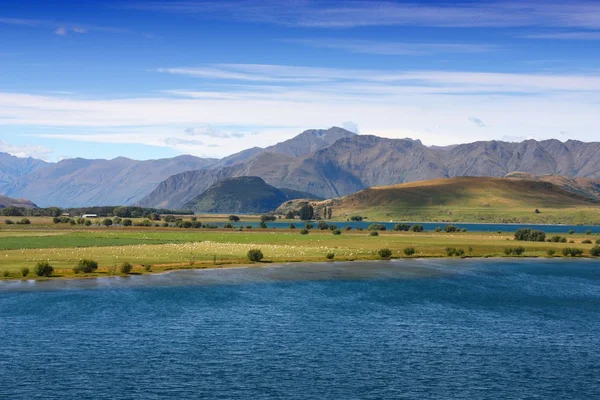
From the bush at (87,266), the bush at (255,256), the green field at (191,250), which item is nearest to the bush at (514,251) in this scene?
the green field at (191,250)

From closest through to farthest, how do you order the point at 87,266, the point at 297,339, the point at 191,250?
the point at 297,339 → the point at 87,266 → the point at 191,250

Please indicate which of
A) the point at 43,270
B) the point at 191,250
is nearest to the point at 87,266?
the point at 43,270

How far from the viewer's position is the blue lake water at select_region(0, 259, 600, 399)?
51.3 m

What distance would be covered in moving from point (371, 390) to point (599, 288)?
71.4m

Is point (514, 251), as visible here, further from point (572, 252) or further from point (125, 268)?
point (125, 268)

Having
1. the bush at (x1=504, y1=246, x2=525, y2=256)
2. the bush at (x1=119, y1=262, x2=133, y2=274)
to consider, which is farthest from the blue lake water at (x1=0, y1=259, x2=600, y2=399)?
the bush at (x1=504, y1=246, x2=525, y2=256)

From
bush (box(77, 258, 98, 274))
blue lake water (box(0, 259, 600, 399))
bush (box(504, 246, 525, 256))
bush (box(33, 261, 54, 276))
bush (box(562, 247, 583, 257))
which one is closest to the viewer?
blue lake water (box(0, 259, 600, 399))

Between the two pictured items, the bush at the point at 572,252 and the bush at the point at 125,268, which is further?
the bush at the point at 572,252

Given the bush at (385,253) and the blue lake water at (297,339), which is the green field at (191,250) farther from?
the blue lake water at (297,339)

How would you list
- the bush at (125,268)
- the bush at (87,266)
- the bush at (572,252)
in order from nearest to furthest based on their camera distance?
the bush at (87,266) → the bush at (125,268) → the bush at (572,252)

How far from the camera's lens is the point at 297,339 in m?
66.9

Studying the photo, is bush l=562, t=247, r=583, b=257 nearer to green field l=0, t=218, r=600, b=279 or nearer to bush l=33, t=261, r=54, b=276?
green field l=0, t=218, r=600, b=279

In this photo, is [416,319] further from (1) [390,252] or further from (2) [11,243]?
(2) [11,243]

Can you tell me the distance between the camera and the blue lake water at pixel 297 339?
51.3m
